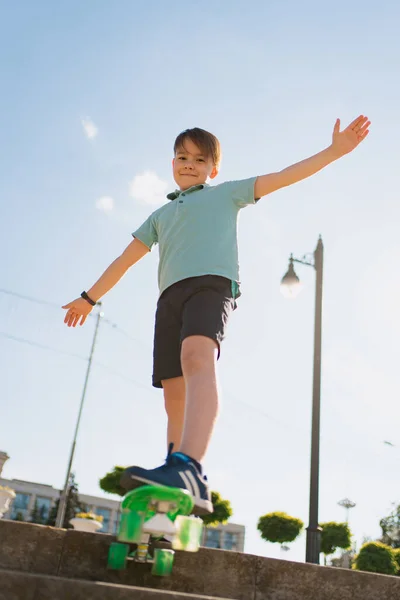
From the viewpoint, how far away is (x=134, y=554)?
2.25 metres

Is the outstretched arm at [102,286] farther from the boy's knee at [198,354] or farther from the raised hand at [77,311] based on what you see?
the boy's knee at [198,354]

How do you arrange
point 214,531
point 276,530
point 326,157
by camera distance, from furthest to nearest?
point 214,531, point 276,530, point 326,157

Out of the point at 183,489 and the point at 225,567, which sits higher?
the point at 183,489

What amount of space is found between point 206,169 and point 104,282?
845 millimetres

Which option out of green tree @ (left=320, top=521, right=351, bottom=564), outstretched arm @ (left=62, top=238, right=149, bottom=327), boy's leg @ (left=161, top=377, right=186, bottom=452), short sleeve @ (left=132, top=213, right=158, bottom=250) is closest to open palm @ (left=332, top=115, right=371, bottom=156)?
short sleeve @ (left=132, top=213, right=158, bottom=250)

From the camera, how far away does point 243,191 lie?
3.11 meters

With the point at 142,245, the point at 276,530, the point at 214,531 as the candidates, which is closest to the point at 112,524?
the point at 214,531

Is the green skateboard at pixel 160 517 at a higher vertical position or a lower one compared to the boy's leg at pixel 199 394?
lower

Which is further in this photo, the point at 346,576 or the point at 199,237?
the point at 199,237

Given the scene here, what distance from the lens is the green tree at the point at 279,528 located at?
24.2m

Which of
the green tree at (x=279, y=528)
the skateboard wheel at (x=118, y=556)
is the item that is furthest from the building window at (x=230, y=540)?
the skateboard wheel at (x=118, y=556)

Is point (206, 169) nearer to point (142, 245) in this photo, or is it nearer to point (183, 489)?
point (142, 245)

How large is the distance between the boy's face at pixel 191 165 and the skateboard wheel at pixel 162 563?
1.91m

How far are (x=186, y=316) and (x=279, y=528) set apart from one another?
23594 mm
